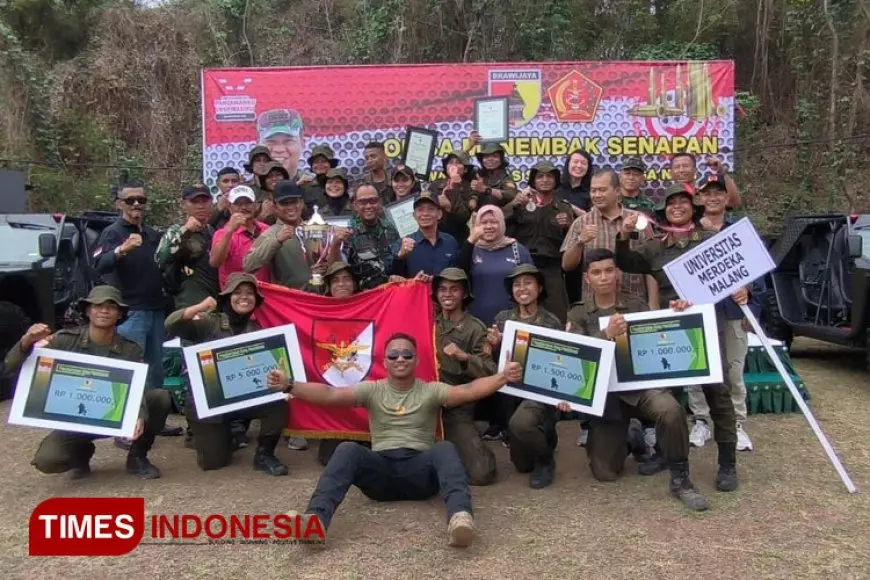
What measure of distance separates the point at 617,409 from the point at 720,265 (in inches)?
48.5

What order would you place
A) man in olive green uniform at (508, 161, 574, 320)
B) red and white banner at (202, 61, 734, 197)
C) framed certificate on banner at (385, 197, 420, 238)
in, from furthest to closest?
red and white banner at (202, 61, 734, 197) → man in olive green uniform at (508, 161, 574, 320) → framed certificate on banner at (385, 197, 420, 238)

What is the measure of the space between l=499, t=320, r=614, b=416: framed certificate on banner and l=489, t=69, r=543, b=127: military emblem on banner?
6.77 metres

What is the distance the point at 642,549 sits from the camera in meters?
4.25

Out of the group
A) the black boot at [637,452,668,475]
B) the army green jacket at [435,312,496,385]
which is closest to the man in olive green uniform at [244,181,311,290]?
the army green jacket at [435,312,496,385]

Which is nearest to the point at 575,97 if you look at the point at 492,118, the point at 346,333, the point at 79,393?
the point at 492,118

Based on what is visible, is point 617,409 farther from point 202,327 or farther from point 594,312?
point 202,327

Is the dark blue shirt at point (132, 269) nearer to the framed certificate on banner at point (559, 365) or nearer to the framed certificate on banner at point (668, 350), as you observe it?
the framed certificate on banner at point (559, 365)

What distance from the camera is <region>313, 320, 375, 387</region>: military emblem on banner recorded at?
590 cm

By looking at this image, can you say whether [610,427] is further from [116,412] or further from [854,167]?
[854,167]

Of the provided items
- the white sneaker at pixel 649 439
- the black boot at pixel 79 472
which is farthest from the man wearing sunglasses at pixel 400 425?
the black boot at pixel 79 472

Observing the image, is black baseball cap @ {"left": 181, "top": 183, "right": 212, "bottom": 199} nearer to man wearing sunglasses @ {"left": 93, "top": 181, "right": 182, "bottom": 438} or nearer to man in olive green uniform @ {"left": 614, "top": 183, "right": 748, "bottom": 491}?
man wearing sunglasses @ {"left": 93, "top": 181, "right": 182, "bottom": 438}

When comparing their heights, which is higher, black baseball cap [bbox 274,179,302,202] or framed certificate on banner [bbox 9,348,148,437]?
black baseball cap [bbox 274,179,302,202]

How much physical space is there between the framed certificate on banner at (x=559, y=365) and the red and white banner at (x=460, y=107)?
257 inches

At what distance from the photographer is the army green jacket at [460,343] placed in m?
5.69
